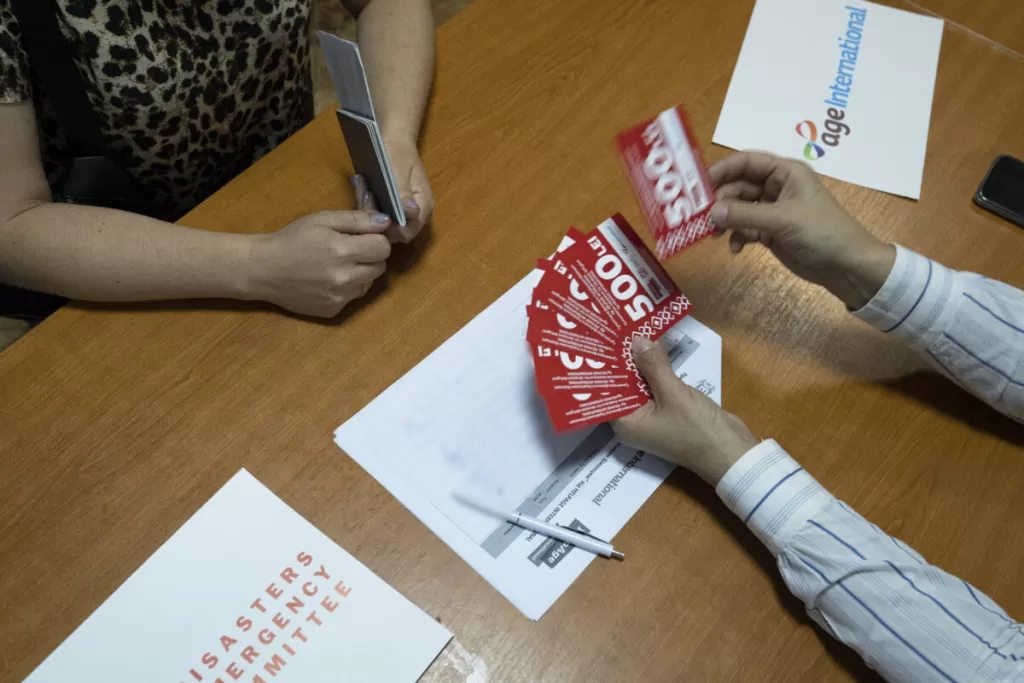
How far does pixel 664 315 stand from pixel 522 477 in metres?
0.22

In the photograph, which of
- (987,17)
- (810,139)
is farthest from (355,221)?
(987,17)

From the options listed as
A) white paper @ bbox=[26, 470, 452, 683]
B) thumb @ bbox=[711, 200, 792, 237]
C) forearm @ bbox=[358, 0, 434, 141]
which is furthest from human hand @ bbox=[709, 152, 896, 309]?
white paper @ bbox=[26, 470, 452, 683]

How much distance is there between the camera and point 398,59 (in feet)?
2.78

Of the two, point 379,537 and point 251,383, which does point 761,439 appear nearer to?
point 379,537

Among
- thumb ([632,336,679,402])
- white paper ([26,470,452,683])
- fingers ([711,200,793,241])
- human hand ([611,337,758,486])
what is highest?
fingers ([711,200,793,241])

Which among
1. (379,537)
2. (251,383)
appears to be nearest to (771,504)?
(379,537)

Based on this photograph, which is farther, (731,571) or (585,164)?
(585,164)

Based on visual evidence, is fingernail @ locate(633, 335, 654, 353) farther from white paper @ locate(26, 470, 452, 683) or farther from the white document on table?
white paper @ locate(26, 470, 452, 683)

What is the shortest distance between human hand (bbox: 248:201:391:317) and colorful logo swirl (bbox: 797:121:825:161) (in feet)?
1.68

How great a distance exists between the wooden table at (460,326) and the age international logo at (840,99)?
7 cm

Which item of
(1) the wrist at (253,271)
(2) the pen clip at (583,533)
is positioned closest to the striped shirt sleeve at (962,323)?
(2) the pen clip at (583,533)

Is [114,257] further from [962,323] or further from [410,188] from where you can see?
[962,323]

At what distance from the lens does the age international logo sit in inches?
34.2

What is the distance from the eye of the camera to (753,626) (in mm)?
614
